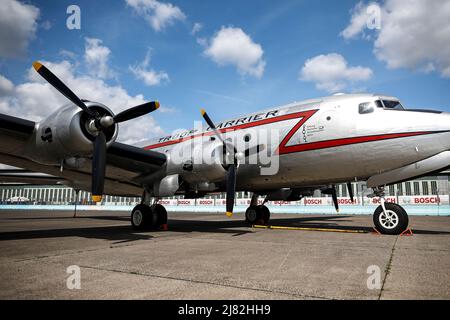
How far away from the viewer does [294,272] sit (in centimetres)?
466

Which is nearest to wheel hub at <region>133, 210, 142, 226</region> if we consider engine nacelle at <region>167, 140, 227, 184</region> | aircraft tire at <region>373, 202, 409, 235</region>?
engine nacelle at <region>167, 140, 227, 184</region>

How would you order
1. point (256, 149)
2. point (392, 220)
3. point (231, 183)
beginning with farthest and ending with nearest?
point (256, 149) → point (231, 183) → point (392, 220)

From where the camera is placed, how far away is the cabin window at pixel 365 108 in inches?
392

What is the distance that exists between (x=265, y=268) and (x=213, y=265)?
0.91m

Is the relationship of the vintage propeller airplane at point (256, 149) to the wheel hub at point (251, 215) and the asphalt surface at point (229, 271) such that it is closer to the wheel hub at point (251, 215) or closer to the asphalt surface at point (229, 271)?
the wheel hub at point (251, 215)

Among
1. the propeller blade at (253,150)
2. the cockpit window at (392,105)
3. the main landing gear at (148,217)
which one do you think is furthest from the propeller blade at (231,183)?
the cockpit window at (392,105)

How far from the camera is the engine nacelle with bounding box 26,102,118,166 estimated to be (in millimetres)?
8914

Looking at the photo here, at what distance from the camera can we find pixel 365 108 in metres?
10.0

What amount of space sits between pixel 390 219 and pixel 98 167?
934 cm

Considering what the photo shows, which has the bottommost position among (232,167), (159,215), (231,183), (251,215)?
(251,215)

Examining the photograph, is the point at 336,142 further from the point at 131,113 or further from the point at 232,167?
the point at 131,113

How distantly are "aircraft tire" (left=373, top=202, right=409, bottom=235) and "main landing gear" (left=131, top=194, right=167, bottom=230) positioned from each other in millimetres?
8334

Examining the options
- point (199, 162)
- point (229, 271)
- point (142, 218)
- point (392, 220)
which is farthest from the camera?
point (142, 218)

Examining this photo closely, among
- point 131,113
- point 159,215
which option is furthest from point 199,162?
point 159,215
